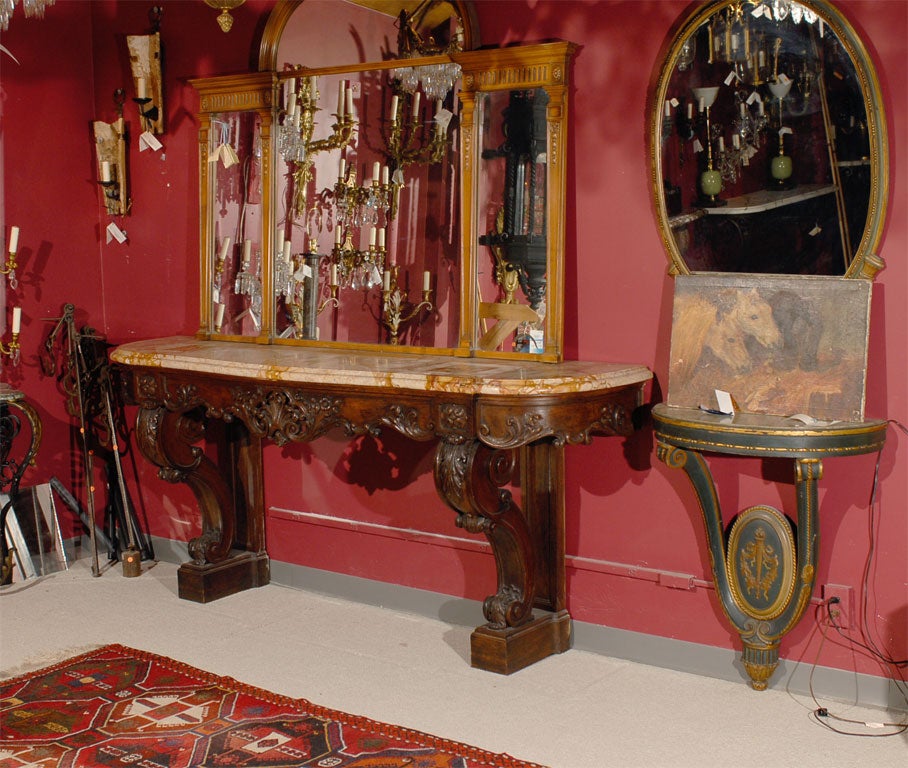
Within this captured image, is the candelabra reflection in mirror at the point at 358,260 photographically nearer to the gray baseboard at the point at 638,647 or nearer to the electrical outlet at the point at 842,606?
the gray baseboard at the point at 638,647

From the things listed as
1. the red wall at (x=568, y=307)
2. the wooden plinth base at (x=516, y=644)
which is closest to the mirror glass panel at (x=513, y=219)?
the red wall at (x=568, y=307)

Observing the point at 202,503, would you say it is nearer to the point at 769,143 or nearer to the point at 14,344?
the point at 14,344

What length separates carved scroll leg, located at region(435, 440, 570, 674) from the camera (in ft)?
12.4

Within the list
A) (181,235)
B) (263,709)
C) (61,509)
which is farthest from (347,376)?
(61,509)

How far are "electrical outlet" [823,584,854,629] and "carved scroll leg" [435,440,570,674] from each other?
3.12 ft

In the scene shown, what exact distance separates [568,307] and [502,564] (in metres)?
0.91

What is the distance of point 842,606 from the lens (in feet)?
12.0

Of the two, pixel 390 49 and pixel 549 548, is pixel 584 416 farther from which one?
pixel 390 49

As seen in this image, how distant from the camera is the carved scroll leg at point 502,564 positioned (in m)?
3.77

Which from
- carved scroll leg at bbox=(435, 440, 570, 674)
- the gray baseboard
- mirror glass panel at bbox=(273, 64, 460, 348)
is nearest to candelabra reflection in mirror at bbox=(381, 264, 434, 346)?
mirror glass panel at bbox=(273, 64, 460, 348)

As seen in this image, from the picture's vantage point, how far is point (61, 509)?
537 centimetres

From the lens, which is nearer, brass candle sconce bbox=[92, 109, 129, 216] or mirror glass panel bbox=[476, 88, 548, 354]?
mirror glass panel bbox=[476, 88, 548, 354]

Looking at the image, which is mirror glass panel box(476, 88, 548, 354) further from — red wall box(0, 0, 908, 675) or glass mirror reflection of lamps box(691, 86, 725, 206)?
glass mirror reflection of lamps box(691, 86, 725, 206)

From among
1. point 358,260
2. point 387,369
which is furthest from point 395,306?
point 387,369
